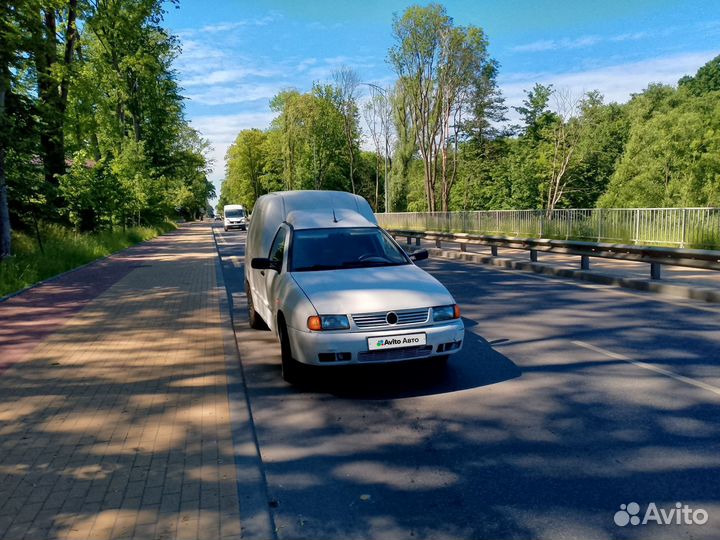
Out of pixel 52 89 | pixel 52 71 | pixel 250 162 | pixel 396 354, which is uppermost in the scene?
pixel 250 162

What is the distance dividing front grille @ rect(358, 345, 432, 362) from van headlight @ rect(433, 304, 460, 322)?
30 cm

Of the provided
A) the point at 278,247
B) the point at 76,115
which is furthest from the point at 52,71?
the point at 278,247

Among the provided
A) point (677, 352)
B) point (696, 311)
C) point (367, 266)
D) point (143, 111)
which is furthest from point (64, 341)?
point (143, 111)

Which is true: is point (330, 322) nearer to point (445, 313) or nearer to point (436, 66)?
point (445, 313)

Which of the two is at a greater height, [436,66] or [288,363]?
[436,66]

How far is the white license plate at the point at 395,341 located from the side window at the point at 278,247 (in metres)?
2.01

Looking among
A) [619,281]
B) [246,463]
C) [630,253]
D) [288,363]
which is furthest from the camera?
[630,253]

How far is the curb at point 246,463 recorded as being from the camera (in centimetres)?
322

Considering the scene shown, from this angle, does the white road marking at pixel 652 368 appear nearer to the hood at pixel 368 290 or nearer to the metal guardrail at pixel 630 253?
the hood at pixel 368 290

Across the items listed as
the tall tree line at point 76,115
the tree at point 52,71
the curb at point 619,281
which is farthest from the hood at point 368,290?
the tree at point 52,71

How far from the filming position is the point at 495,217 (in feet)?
92.2

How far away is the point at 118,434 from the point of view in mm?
4602

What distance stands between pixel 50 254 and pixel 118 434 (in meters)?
14.8

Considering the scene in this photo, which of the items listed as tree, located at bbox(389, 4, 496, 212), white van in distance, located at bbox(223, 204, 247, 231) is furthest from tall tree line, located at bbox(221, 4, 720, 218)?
white van in distance, located at bbox(223, 204, 247, 231)
